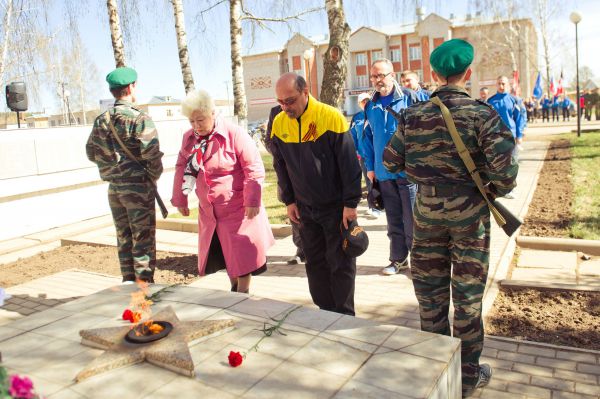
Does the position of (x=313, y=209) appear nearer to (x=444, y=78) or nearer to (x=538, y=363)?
(x=444, y=78)

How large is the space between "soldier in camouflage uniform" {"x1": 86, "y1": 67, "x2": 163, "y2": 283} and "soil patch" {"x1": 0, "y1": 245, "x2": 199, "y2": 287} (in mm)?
1004

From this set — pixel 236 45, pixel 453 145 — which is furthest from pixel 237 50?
pixel 453 145

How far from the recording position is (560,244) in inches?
238

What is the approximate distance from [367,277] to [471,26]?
51981 mm

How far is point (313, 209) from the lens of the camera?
3922mm

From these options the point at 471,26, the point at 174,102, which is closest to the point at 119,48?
the point at 471,26

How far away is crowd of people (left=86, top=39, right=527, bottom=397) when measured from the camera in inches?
118

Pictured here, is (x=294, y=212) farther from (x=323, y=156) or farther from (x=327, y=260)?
(x=323, y=156)

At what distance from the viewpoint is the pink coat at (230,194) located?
4312 mm

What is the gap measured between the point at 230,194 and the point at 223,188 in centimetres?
8

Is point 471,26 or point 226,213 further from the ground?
point 471,26

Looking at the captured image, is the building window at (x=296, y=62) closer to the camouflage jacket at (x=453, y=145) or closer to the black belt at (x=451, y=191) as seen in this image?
the camouflage jacket at (x=453, y=145)

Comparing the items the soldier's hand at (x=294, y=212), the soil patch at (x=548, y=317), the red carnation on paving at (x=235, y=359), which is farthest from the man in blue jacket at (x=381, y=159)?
the red carnation on paving at (x=235, y=359)

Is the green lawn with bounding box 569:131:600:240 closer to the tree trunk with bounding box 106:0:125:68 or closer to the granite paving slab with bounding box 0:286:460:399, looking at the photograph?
the granite paving slab with bounding box 0:286:460:399
